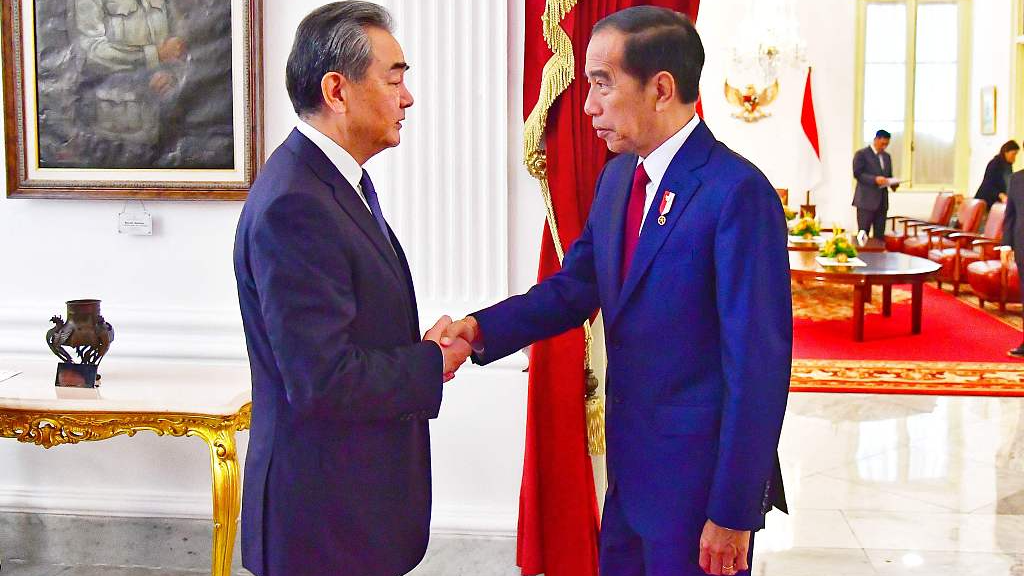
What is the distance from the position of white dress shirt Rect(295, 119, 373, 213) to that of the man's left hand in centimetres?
95

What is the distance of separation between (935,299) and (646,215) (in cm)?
982

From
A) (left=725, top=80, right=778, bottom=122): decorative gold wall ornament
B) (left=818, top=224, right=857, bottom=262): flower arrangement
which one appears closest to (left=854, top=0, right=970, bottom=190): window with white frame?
(left=725, top=80, right=778, bottom=122): decorative gold wall ornament

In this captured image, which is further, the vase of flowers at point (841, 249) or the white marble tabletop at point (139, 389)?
the vase of flowers at point (841, 249)

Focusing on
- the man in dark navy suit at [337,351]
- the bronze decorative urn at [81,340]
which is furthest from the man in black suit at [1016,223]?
the man in dark navy suit at [337,351]

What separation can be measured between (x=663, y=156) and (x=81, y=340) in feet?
6.55

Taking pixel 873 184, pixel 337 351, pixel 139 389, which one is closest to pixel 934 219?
pixel 873 184

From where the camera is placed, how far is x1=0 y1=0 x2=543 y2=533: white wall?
354cm

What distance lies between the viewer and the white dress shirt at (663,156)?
2.22 m

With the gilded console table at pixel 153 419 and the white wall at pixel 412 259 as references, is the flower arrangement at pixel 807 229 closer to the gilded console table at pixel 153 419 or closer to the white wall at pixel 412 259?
the white wall at pixel 412 259

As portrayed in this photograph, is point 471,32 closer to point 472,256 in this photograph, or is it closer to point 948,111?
point 472,256

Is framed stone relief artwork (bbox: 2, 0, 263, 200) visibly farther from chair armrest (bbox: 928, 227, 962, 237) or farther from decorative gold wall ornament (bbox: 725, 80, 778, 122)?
decorative gold wall ornament (bbox: 725, 80, 778, 122)

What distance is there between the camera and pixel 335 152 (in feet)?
6.96

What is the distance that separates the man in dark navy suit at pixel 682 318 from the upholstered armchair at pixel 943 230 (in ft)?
33.5

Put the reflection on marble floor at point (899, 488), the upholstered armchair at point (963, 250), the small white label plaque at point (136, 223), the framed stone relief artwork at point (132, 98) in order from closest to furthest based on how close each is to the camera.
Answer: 1. the framed stone relief artwork at point (132, 98)
2. the small white label plaque at point (136, 223)
3. the reflection on marble floor at point (899, 488)
4. the upholstered armchair at point (963, 250)
